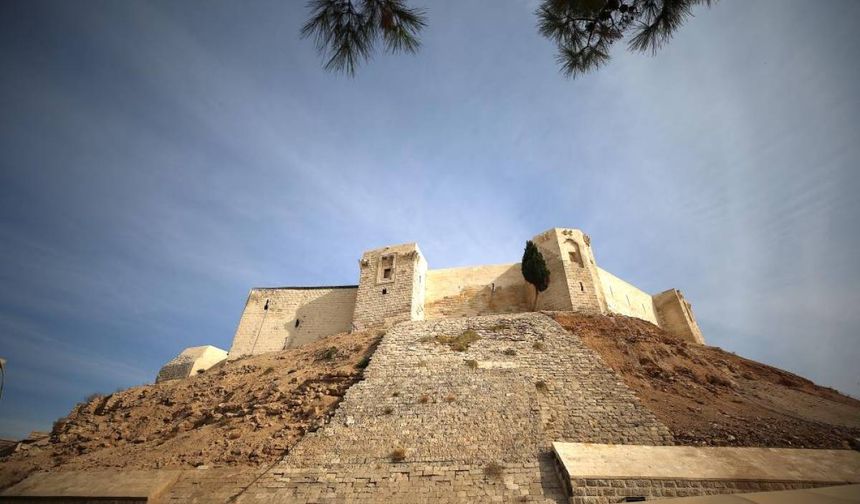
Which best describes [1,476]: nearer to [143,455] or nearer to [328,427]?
[143,455]

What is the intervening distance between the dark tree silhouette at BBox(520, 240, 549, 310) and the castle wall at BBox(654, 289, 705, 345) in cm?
1007

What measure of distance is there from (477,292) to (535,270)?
13.1 feet

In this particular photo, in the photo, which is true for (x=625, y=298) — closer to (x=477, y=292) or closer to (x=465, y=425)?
(x=477, y=292)

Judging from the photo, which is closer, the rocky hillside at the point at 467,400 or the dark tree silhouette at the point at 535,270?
the rocky hillside at the point at 467,400

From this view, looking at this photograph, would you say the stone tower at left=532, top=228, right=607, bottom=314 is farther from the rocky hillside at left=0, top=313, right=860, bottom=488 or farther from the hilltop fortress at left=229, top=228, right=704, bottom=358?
the rocky hillside at left=0, top=313, right=860, bottom=488

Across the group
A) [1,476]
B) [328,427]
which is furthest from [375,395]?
[1,476]

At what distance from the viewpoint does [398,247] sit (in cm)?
2169

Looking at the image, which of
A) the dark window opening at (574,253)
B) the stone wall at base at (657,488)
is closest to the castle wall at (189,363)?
the stone wall at base at (657,488)

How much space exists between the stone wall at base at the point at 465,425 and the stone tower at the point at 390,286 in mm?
6017

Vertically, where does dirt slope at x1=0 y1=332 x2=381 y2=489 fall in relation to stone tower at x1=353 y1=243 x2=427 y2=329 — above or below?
below

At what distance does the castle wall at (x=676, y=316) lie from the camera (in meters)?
21.8

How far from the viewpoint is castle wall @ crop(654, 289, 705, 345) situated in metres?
21.8

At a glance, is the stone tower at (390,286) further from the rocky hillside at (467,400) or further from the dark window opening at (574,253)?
the dark window opening at (574,253)

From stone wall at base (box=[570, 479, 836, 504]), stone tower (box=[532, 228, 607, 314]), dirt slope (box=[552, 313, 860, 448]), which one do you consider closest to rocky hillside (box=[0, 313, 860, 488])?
dirt slope (box=[552, 313, 860, 448])
